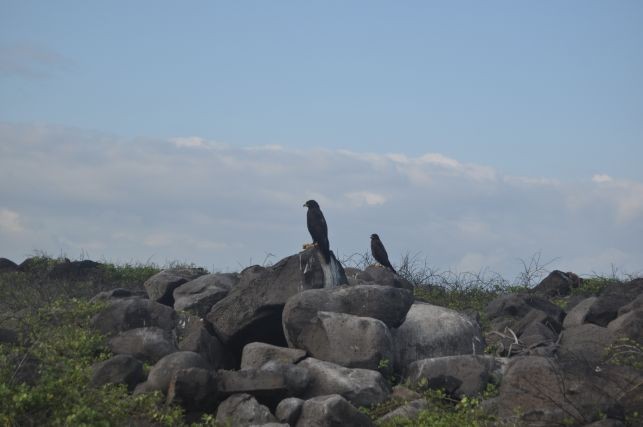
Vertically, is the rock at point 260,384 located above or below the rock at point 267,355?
below

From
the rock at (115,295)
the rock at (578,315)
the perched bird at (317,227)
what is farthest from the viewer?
the rock at (115,295)

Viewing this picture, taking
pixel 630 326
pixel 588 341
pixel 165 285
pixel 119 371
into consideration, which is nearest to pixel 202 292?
pixel 165 285

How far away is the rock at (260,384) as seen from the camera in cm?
1099

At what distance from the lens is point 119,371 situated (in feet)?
39.0

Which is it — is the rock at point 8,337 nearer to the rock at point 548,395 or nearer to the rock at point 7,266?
the rock at point 548,395

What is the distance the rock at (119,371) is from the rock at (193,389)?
1104 millimetres

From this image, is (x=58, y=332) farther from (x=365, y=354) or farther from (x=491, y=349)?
(x=491, y=349)

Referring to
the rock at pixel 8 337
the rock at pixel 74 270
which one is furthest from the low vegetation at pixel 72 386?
the rock at pixel 74 270

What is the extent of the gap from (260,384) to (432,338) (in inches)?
125

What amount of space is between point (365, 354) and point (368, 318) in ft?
1.94

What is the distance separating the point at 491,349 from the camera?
46.5 ft

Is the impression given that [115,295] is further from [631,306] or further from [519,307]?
[631,306]

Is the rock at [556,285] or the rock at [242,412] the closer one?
the rock at [242,412]

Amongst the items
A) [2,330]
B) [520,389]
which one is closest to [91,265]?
[2,330]
